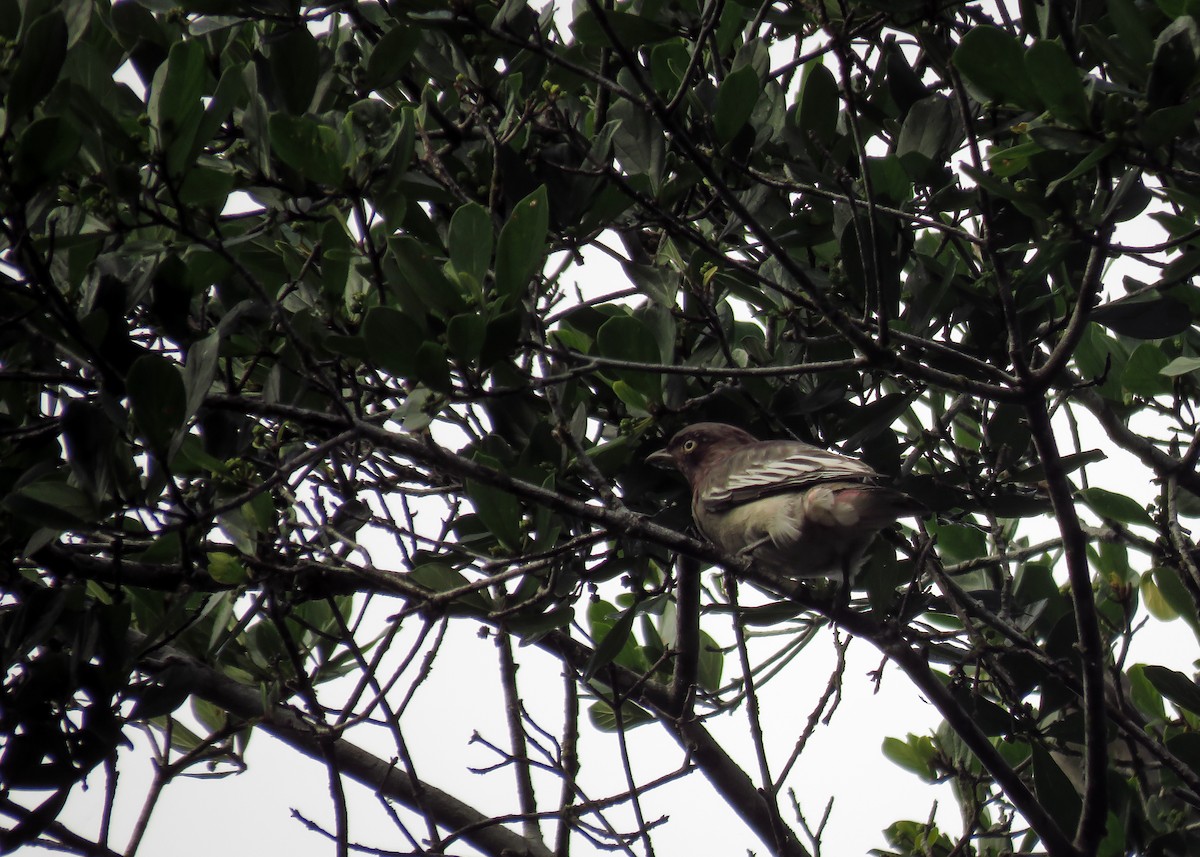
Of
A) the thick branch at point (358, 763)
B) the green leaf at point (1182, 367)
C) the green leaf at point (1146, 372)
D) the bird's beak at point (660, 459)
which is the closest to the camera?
the green leaf at point (1182, 367)

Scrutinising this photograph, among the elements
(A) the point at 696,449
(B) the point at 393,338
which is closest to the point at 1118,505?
(A) the point at 696,449

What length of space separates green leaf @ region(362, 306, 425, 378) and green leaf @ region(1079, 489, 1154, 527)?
3028 millimetres

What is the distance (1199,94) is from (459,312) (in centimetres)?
207

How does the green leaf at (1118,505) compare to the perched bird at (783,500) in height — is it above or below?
below

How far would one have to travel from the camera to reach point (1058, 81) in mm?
3084

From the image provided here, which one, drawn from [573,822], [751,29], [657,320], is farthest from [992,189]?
[573,822]

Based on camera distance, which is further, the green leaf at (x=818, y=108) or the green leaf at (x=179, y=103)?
the green leaf at (x=818, y=108)

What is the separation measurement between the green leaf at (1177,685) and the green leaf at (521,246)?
2.90 meters

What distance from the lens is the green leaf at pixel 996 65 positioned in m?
3.17

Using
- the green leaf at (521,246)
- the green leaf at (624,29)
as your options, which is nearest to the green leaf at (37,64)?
the green leaf at (521,246)

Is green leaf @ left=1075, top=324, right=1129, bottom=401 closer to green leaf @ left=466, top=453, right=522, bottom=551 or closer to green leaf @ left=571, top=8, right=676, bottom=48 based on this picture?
green leaf @ left=571, top=8, right=676, bottom=48

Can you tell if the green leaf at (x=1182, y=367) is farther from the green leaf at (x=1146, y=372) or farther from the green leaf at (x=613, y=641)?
the green leaf at (x=613, y=641)

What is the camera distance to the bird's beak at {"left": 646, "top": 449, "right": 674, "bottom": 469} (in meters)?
4.48

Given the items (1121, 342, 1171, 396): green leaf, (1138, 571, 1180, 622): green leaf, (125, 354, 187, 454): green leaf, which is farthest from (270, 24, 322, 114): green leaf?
(1138, 571, 1180, 622): green leaf
